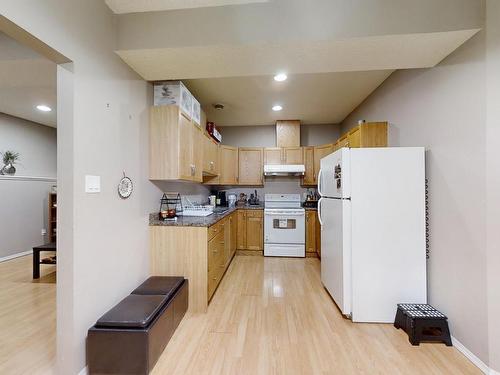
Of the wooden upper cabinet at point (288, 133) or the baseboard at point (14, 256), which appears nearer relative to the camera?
the baseboard at point (14, 256)

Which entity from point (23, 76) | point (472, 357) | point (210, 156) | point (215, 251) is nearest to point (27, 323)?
point (215, 251)

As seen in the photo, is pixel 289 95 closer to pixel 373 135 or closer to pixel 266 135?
pixel 373 135

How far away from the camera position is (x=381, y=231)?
2.18 meters

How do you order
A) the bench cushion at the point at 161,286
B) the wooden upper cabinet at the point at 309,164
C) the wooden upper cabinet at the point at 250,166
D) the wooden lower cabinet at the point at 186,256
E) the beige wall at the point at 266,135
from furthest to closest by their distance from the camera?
the beige wall at the point at 266,135, the wooden upper cabinet at the point at 250,166, the wooden upper cabinet at the point at 309,164, the wooden lower cabinet at the point at 186,256, the bench cushion at the point at 161,286

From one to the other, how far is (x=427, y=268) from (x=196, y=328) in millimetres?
2189

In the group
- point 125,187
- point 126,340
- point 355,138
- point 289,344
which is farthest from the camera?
point 355,138

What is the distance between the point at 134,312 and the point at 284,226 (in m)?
3.04

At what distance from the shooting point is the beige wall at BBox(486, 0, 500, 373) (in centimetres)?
152

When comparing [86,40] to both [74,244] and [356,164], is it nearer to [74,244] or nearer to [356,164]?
[74,244]

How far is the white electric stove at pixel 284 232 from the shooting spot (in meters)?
4.28

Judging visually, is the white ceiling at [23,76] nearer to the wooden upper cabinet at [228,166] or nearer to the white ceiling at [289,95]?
the white ceiling at [289,95]

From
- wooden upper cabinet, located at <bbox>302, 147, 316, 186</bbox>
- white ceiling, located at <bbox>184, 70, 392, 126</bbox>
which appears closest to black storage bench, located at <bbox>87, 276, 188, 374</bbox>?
white ceiling, located at <bbox>184, 70, 392, 126</bbox>

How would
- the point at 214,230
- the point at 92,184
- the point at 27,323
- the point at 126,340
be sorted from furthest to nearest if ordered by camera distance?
the point at 214,230
the point at 27,323
the point at 92,184
the point at 126,340

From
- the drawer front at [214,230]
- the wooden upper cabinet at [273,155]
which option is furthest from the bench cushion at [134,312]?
the wooden upper cabinet at [273,155]
